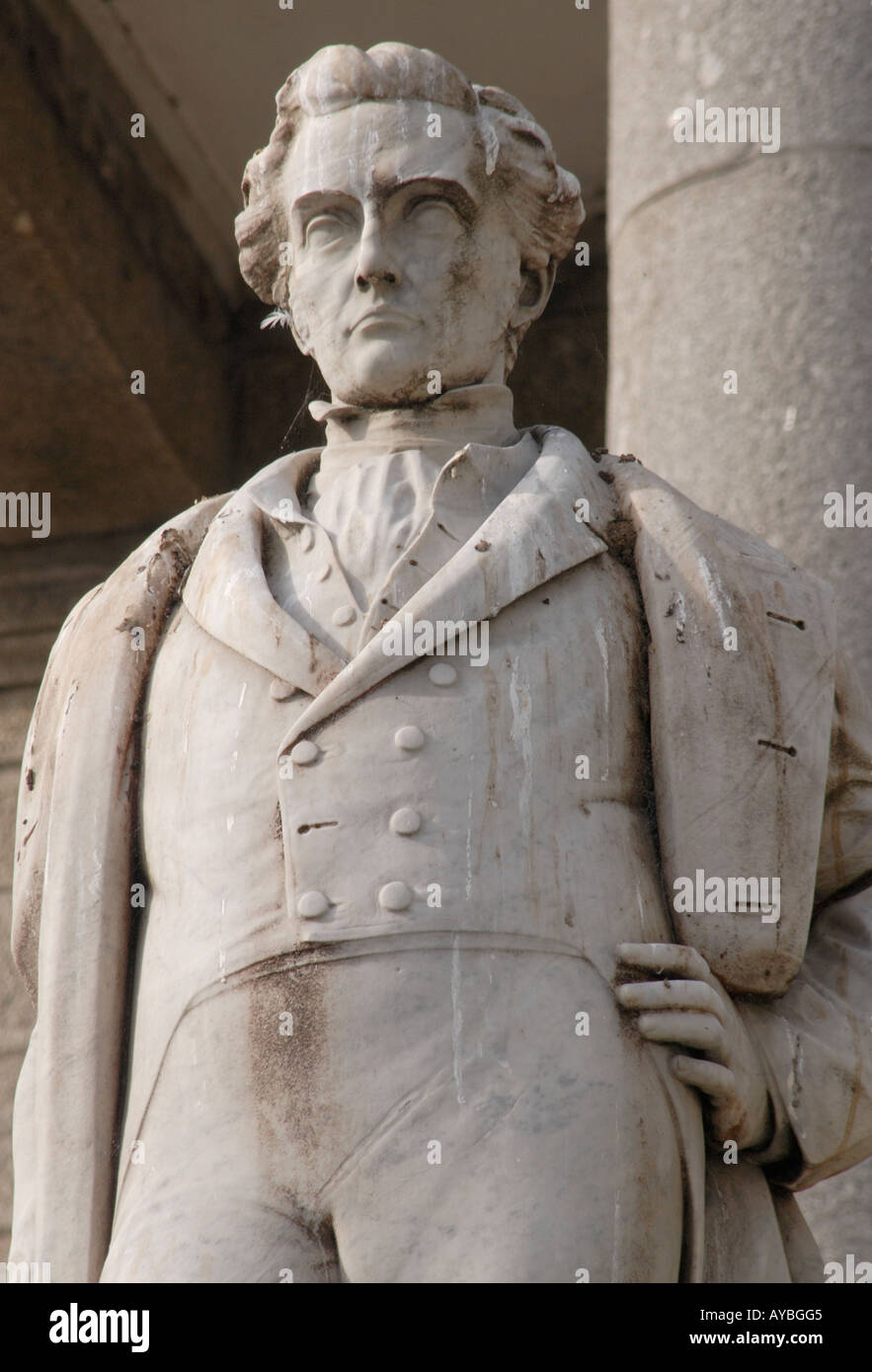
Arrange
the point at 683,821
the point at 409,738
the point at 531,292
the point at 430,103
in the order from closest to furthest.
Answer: the point at 409,738 < the point at 683,821 < the point at 430,103 < the point at 531,292

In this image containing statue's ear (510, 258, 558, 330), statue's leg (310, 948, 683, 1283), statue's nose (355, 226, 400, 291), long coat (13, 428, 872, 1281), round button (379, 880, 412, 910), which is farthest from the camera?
statue's ear (510, 258, 558, 330)

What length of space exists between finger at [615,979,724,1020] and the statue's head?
118 centimetres

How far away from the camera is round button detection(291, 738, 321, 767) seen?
14.7 feet

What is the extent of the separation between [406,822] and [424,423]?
3.00 ft

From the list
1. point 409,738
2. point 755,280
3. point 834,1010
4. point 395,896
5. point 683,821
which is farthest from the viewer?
point 755,280

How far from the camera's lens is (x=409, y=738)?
4.44 metres

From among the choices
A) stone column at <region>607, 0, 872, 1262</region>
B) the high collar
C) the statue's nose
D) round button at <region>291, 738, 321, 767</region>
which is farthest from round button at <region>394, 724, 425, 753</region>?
stone column at <region>607, 0, 872, 1262</region>

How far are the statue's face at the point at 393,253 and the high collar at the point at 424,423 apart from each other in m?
0.02

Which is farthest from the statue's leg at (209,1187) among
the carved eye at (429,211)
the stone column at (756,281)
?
the stone column at (756,281)

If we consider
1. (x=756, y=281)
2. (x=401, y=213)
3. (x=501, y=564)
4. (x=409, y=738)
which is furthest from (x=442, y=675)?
(x=756, y=281)

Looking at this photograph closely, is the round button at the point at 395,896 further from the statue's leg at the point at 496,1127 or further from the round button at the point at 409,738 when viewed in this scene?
the round button at the point at 409,738

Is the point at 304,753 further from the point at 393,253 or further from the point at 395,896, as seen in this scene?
the point at 393,253

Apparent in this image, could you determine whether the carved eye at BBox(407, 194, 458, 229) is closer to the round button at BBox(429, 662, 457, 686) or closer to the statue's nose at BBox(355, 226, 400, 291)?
the statue's nose at BBox(355, 226, 400, 291)
